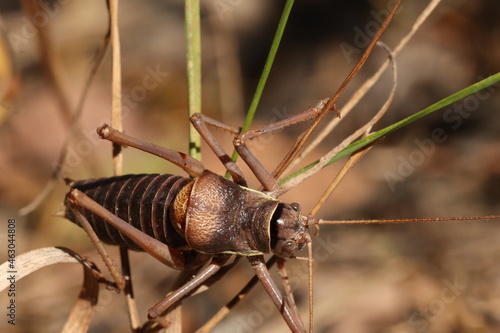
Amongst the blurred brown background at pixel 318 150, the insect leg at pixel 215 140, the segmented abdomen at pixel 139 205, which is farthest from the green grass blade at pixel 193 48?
the blurred brown background at pixel 318 150

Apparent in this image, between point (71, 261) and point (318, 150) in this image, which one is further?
point (318, 150)

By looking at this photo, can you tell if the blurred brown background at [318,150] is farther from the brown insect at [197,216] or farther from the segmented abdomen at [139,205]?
the segmented abdomen at [139,205]

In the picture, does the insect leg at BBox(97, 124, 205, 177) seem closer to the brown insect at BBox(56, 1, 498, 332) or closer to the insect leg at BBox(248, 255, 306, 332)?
the brown insect at BBox(56, 1, 498, 332)

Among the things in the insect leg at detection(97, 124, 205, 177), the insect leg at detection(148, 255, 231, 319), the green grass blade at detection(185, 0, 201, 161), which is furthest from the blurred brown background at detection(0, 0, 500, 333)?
the green grass blade at detection(185, 0, 201, 161)

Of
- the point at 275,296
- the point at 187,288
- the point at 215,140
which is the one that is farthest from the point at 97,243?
the point at 275,296

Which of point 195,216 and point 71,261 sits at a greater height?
point 71,261

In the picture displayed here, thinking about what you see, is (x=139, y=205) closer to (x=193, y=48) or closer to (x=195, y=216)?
(x=195, y=216)
